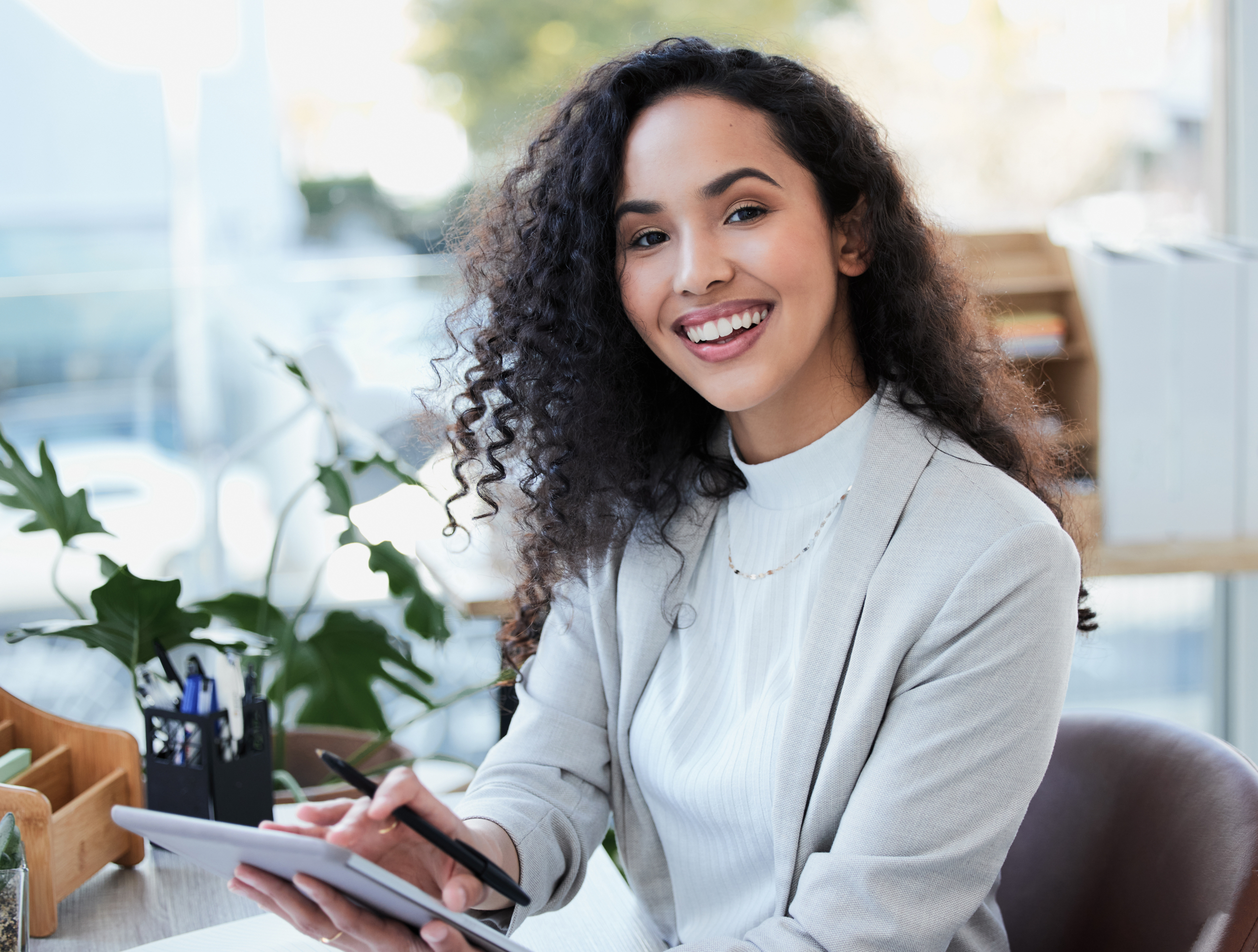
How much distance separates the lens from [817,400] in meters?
1.14

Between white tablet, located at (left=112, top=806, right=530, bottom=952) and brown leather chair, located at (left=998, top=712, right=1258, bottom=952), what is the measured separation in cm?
52

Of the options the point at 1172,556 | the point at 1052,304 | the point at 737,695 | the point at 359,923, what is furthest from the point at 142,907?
the point at 1052,304

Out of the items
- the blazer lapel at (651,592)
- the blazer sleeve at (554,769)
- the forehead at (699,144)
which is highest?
the forehead at (699,144)

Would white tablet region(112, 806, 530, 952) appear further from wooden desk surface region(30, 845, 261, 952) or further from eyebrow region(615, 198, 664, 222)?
eyebrow region(615, 198, 664, 222)

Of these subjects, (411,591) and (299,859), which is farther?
(411,591)

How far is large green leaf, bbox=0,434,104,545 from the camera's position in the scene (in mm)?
1247

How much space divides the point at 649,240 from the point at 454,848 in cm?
59

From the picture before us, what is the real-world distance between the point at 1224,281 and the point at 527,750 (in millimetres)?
1500

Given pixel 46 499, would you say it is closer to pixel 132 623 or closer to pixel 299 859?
pixel 132 623

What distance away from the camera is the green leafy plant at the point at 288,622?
1.21 m

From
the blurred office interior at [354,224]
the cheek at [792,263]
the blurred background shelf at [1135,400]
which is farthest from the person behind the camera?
the blurred office interior at [354,224]

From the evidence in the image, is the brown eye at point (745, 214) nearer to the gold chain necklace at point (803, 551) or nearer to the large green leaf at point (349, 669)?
the gold chain necklace at point (803, 551)

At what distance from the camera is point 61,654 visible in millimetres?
2723

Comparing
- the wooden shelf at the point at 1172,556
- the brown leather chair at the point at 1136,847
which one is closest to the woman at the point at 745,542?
the brown leather chair at the point at 1136,847
